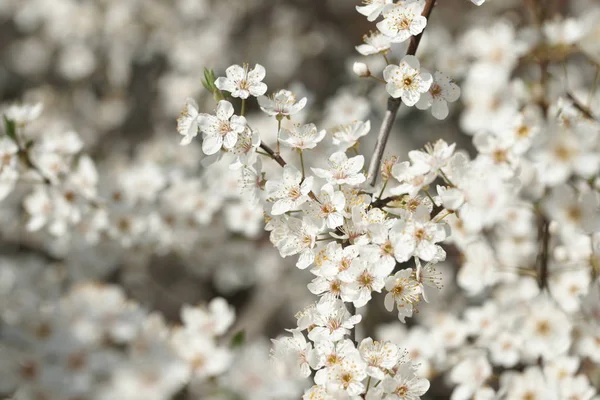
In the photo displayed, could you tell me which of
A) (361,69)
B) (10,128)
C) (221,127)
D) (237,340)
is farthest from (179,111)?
(221,127)

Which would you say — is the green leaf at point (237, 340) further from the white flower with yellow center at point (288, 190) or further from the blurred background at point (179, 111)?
the blurred background at point (179, 111)

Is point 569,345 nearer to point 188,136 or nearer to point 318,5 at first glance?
point 188,136

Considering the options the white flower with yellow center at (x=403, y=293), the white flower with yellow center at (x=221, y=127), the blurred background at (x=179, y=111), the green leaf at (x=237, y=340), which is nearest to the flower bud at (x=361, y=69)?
the white flower with yellow center at (x=221, y=127)

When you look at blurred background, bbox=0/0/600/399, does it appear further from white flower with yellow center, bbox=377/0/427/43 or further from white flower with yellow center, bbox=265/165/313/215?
white flower with yellow center, bbox=265/165/313/215

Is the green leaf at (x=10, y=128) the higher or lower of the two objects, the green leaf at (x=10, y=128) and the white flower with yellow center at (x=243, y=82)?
the higher

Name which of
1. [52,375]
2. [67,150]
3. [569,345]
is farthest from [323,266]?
[67,150]

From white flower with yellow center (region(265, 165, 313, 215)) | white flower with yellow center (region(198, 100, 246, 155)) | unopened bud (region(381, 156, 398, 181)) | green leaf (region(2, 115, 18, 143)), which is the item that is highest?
green leaf (region(2, 115, 18, 143))

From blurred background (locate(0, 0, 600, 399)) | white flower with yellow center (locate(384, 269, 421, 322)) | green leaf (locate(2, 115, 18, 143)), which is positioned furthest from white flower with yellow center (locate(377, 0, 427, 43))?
green leaf (locate(2, 115, 18, 143))

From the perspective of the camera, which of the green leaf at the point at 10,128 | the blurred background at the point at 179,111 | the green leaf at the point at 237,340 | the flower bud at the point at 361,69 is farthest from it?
the blurred background at the point at 179,111

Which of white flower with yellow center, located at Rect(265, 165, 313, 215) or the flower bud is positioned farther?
the flower bud

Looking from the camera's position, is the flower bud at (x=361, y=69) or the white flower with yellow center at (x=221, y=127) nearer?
the white flower with yellow center at (x=221, y=127)

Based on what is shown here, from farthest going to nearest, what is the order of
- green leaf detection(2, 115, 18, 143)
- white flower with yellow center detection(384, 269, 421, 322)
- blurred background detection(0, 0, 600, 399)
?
blurred background detection(0, 0, 600, 399) < green leaf detection(2, 115, 18, 143) < white flower with yellow center detection(384, 269, 421, 322)

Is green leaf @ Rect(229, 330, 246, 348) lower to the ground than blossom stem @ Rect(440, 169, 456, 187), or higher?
lower
